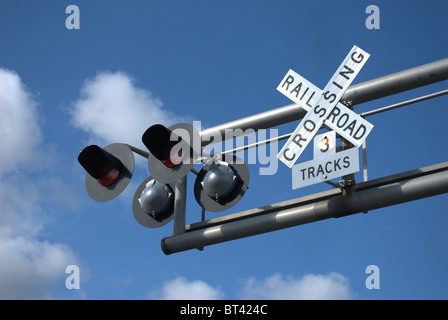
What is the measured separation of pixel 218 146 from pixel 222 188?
57cm

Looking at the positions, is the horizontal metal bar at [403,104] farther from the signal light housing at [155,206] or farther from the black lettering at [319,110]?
the signal light housing at [155,206]

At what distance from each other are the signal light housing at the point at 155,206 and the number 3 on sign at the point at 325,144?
7.31 ft

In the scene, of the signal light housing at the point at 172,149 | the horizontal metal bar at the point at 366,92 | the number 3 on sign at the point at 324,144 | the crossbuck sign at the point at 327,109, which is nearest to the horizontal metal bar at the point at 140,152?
the signal light housing at the point at 172,149

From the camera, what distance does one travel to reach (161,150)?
388 inches

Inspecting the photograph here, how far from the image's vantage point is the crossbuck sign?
29.1 feet

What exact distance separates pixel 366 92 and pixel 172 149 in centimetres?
228

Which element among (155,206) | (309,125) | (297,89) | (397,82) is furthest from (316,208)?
(155,206)

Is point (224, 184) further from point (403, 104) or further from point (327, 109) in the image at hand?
point (403, 104)

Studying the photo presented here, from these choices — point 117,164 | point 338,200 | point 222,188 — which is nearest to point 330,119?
point 338,200

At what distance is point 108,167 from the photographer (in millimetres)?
10320

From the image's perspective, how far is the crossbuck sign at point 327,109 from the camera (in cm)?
888

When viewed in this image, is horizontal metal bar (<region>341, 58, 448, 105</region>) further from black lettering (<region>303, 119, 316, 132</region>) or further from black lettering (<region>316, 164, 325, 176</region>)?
black lettering (<region>316, 164, 325, 176</region>)
